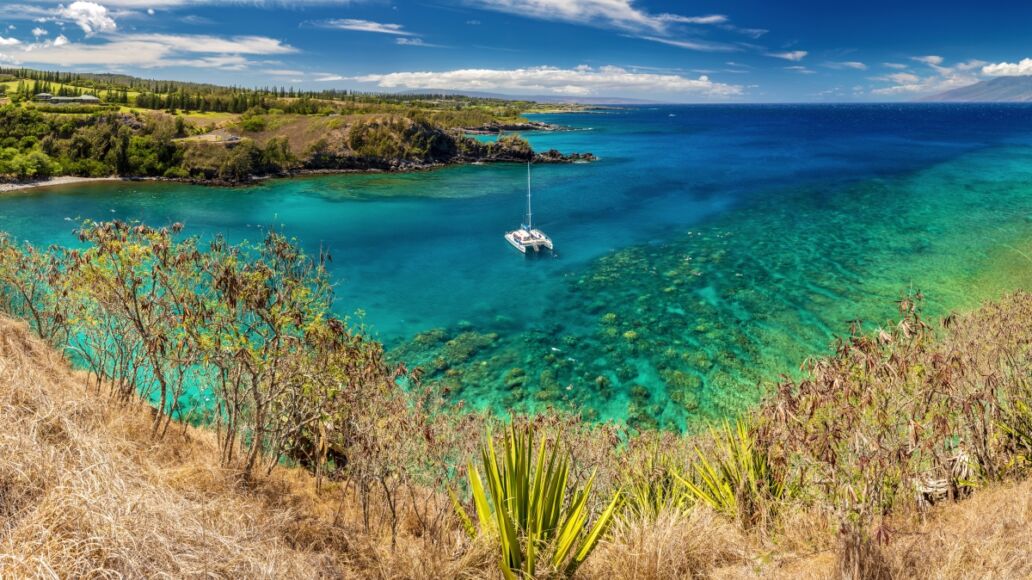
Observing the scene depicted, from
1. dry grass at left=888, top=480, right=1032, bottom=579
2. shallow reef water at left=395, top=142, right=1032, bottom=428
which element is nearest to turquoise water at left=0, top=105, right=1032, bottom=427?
shallow reef water at left=395, top=142, right=1032, bottom=428

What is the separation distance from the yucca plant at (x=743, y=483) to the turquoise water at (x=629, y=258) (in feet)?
33.5

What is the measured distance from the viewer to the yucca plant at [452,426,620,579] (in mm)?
6297

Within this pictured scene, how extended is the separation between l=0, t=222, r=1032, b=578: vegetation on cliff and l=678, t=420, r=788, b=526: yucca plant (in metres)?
0.04

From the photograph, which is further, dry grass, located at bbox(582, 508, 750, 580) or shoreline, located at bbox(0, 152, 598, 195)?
shoreline, located at bbox(0, 152, 598, 195)

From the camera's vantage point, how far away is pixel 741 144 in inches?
4998

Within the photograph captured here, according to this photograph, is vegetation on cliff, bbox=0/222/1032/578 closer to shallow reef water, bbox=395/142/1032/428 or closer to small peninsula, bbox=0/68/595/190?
shallow reef water, bbox=395/142/1032/428

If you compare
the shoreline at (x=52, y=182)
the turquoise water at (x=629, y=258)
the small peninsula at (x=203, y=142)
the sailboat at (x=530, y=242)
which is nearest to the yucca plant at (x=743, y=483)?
the turquoise water at (x=629, y=258)

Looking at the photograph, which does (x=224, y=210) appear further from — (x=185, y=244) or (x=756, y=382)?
(x=756, y=382)

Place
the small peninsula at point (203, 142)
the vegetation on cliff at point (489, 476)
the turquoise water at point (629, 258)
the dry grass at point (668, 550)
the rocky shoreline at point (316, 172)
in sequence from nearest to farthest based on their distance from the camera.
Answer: the vegetation on cliff at point (489, 476)
the dry grass at point (668, 550)
the turquoise water at point (629, 258)
the rocky shoreline at point (316, 172)
the small peninsula at point (203, 142)

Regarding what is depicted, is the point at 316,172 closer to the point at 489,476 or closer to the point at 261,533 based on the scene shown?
the point at 261,533

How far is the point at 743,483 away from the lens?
846 cm

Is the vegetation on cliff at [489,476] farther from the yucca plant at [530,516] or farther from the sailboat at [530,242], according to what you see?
the sailboat at [530,242]

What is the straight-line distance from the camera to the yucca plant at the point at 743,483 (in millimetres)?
8565

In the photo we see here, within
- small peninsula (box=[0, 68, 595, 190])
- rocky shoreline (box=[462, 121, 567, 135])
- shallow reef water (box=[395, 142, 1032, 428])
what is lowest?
shallow reef water (box=[395, 142, 1032, 428])
